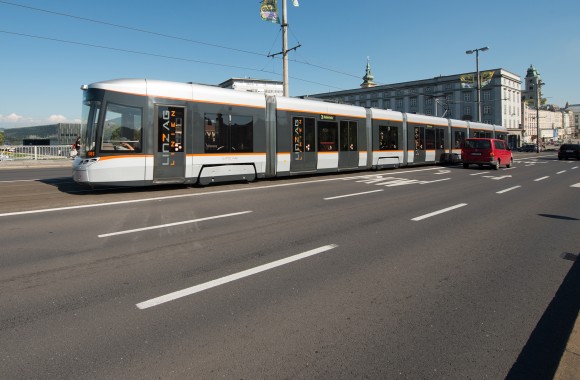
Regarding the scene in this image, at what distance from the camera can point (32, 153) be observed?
2714 centimetres

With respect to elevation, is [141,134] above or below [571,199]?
above

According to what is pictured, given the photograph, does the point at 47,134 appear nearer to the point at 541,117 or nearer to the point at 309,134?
the point at 309,134

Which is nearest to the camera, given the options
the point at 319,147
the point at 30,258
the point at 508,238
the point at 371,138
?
the point at 30,258

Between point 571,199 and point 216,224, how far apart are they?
10.6 meters

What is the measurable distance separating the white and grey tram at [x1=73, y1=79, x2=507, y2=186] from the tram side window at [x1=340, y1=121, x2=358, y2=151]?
0.15 feet

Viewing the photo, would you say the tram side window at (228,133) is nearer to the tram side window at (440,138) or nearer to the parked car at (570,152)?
the tram side window at (440,138)

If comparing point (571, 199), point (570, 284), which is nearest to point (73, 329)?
point (570, 284)

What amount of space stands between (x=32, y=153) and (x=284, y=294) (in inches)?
1168

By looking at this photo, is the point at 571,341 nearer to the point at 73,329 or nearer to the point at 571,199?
the point at 73,329

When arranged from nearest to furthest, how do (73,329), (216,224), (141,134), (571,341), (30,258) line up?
(571,341) < (73,329) < (30,258) < (216,224) < (141,134)

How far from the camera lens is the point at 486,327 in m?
3.31

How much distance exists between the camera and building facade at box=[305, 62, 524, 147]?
96438mm

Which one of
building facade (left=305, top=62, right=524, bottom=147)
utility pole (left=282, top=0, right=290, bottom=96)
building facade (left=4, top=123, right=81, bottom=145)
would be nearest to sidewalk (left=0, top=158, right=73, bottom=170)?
utility pole (left=282, top=0, right=290, bottom=96)

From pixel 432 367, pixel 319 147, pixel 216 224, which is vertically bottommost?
pixel 432 367
